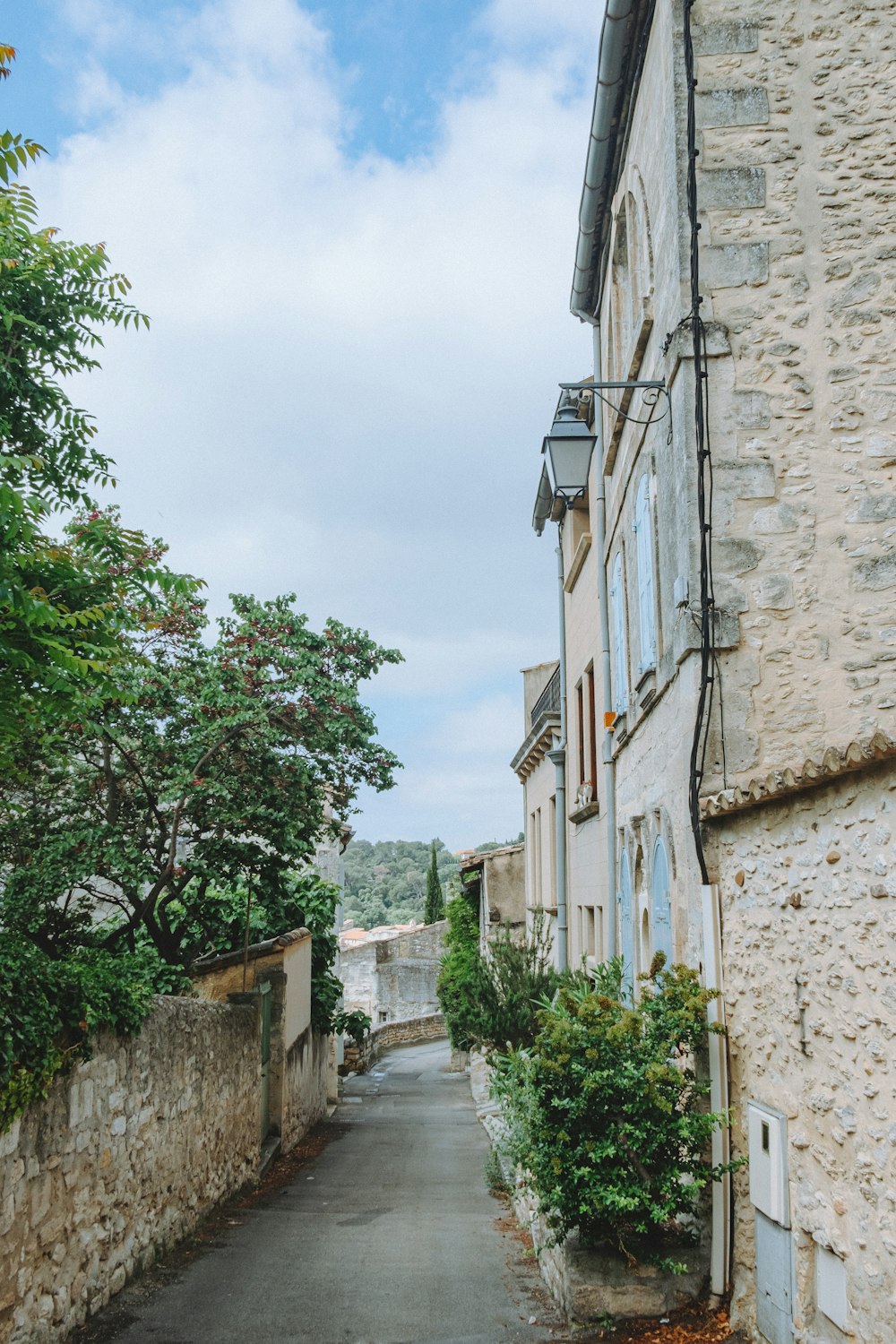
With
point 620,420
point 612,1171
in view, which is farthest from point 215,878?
point 612,1171

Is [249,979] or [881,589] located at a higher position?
[881,589]

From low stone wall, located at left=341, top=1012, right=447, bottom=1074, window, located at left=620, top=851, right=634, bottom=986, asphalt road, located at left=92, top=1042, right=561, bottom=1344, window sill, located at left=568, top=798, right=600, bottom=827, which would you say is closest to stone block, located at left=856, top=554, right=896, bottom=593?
window, located at left=620, top=851, right=634, bottom=986

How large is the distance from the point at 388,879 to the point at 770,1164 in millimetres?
112366

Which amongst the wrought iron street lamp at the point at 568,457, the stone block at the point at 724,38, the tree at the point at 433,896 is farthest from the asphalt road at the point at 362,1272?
the tree at the point at 433,896

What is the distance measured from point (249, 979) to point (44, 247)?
33.0ft

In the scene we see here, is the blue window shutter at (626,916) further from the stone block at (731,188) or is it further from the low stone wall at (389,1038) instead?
the low stone wall at (389,1038)

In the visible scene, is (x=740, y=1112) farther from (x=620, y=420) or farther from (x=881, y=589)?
(x=620, y=420)

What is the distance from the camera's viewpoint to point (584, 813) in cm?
1335

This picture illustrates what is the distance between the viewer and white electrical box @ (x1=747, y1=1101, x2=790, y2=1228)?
513cm

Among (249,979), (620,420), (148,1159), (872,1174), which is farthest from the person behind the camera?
(249,979)

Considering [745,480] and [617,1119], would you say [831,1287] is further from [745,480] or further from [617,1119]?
[745,480]

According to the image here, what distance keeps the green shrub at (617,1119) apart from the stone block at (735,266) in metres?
4.38

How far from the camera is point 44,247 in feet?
23.4

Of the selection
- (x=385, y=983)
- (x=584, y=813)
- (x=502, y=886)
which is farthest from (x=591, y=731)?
(x=385, y=983)
